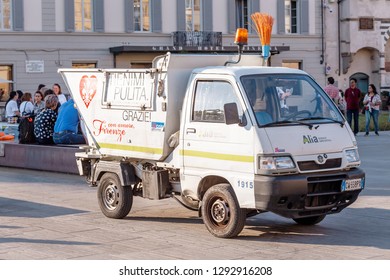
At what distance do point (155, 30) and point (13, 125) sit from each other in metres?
22.7

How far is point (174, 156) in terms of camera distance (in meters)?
12.0

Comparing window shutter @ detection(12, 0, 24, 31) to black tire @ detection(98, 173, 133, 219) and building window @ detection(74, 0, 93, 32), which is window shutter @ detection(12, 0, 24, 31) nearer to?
building window @ detection(74, 0, 93, 32)

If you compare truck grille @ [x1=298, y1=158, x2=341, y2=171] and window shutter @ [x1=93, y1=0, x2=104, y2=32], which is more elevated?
window shutter @ [x1=93, y1=0, x2=104, y2=32]

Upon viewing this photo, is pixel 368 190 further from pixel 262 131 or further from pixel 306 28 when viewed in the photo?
pixel 306 28

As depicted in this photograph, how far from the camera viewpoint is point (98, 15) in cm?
4522

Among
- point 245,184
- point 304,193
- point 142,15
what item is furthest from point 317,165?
point 142,15

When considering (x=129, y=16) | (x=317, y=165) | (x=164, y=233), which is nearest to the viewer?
(x=317, y=165)

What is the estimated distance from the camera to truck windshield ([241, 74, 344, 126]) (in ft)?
36.4

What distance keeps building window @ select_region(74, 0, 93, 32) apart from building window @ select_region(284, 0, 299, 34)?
1186 cm

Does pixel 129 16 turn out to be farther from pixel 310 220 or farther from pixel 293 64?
pixel 310 220

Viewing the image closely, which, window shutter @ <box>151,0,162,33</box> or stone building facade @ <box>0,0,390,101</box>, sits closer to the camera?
stone building facade @ <box>0,0,390,101</box>

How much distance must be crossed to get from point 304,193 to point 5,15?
114ft

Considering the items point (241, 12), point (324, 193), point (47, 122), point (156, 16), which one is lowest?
point (324, 193)

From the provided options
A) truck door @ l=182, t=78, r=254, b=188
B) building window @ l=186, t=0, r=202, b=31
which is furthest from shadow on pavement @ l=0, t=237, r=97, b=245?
building window @ l=186, t=0, r=202, b=31
